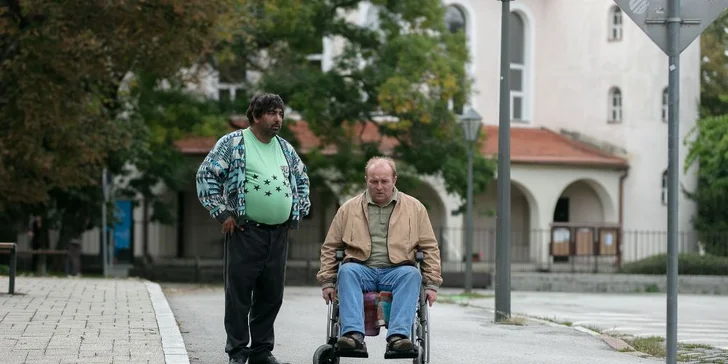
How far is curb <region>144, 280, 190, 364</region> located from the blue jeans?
43.1 inches

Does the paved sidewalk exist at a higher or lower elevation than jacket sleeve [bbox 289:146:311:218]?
lower

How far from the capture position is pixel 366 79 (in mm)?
34719

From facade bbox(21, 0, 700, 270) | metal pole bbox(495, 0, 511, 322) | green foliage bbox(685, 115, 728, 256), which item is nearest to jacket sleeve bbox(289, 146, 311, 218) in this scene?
metal pole bbox(495, 0, 511, 322)

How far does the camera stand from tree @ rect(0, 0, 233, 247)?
23.1 meters

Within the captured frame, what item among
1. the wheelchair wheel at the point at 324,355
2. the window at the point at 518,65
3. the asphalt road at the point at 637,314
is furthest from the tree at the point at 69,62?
the window at the point at 518,65

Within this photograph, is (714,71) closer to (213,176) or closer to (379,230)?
(379,230)

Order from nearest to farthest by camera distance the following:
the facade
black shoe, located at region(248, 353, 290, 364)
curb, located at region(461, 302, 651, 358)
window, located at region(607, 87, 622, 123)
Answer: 1. black shoe, located at region(248, 353, 290, 364)
2. curb, located at region(461, 302, 651, 358)
3. the facade
4. window, located at region(607, 87, 622, 123)

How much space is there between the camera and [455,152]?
116ft

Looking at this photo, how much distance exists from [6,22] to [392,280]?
14.8 metres

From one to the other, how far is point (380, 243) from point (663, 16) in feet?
8.00

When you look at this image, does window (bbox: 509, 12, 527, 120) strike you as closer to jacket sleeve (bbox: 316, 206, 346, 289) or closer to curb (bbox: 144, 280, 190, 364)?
curb (bbox: 144, 280, 190, 364)

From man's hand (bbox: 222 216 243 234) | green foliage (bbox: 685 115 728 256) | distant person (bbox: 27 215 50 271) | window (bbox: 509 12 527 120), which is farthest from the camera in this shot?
window (bbox: 509 12 527 120)

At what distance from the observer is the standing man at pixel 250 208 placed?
30.3 ft

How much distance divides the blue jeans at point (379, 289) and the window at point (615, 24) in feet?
139
